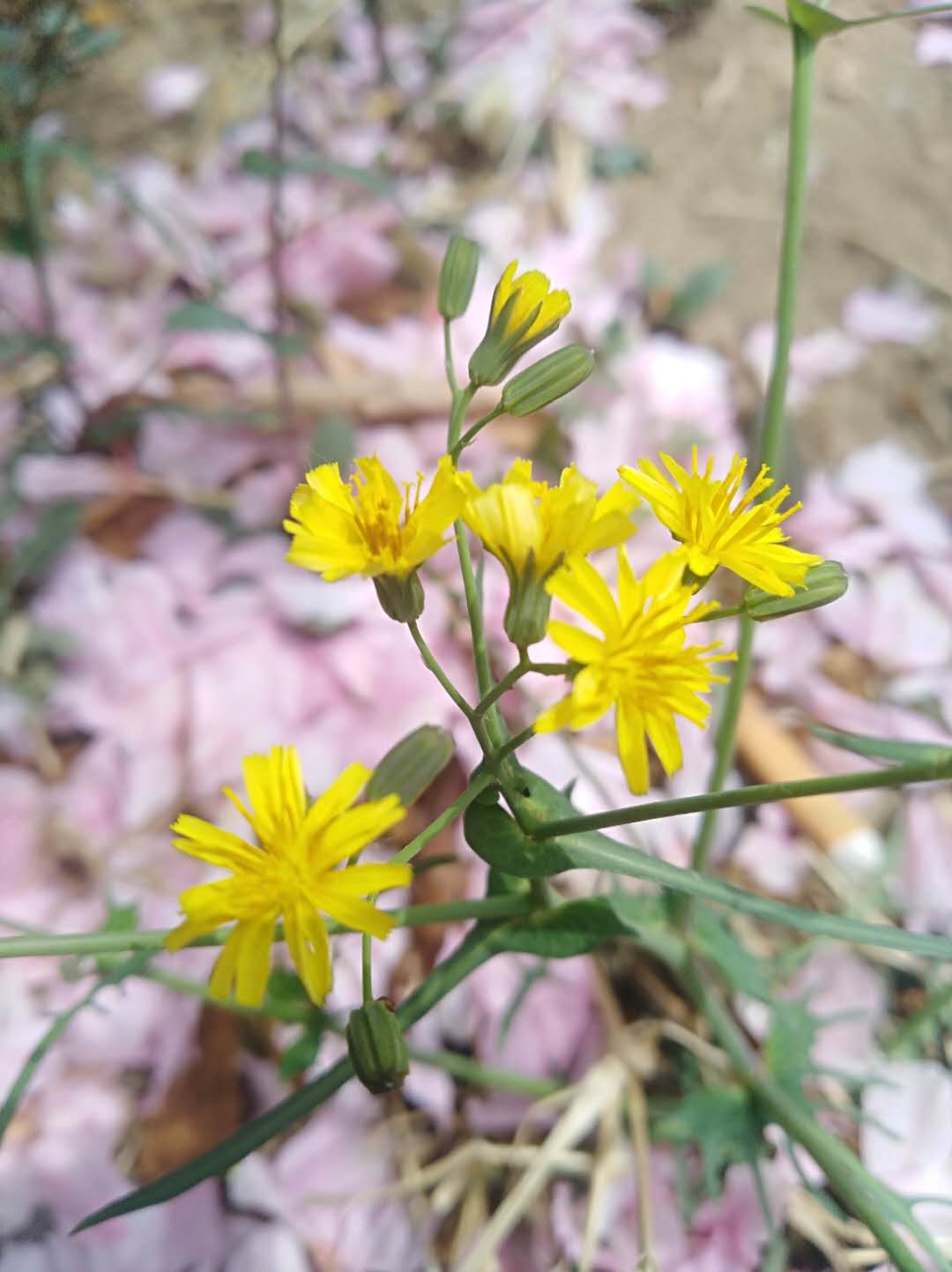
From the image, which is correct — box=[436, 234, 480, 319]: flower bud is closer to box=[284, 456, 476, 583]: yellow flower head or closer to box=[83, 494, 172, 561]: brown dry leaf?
box=[284, 456, 476, 583]: yellow flower head

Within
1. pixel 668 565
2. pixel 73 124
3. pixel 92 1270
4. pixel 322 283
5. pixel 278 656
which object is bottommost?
pixel 92 1270

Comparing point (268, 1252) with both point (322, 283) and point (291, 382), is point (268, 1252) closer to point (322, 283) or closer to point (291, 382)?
point (291, 382)

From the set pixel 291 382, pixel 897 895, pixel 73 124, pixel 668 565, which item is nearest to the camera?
pixel 668 565

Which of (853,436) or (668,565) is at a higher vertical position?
(853,436)

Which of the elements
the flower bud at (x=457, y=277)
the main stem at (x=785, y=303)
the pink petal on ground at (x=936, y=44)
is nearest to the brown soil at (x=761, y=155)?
the pink petal on ground at (x=936, y=44)

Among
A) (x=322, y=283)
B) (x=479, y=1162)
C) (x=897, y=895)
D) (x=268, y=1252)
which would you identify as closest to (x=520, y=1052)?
(x=479, y=1162)

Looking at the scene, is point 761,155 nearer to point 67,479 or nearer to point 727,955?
point 67,479
